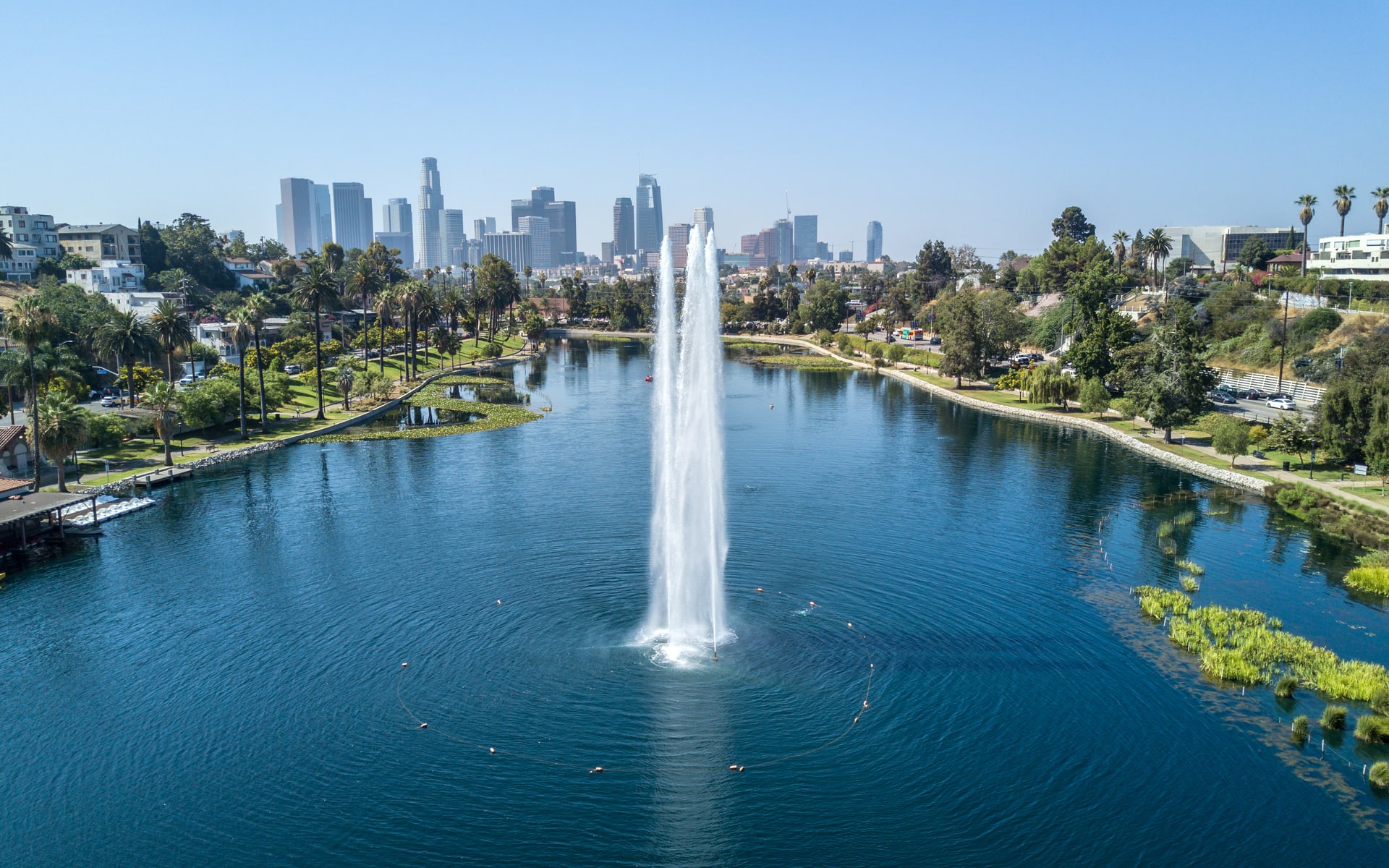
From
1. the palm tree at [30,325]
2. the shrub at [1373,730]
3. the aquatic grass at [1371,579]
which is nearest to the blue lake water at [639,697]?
the shrub at [1373,730]

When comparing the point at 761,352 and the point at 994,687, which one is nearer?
the point at 994,687

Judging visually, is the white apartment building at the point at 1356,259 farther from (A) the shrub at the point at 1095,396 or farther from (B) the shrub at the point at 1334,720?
(B) the shrub at the point at 1334,720

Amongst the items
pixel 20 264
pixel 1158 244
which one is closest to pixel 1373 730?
pixel 1158 244

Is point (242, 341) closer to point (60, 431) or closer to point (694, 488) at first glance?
point (60, 431)

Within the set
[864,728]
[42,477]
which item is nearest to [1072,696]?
[864,728]

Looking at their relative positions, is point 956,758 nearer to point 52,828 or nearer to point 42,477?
point 52,828
